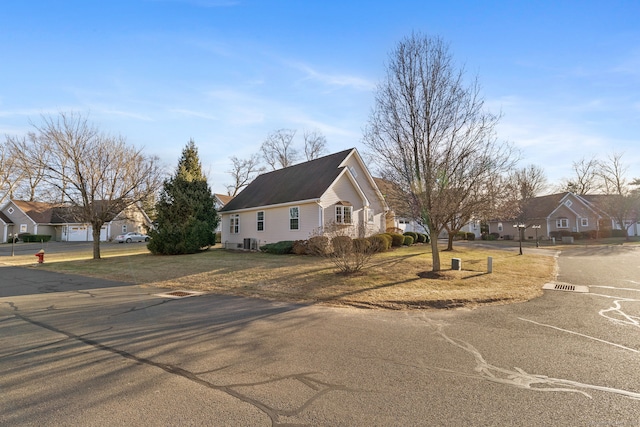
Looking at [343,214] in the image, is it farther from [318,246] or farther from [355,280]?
[355,280]

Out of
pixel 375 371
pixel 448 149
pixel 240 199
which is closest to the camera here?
pixel 375 371

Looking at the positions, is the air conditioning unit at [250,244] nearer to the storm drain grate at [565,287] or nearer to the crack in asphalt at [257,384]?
the storm drain grate at [565,287]

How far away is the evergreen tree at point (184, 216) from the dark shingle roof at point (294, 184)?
2.86m

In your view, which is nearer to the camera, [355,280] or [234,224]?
[355,280]

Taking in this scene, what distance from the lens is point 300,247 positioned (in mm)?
19891

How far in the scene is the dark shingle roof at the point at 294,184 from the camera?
22.2m

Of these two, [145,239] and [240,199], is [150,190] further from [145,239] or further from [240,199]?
[145,239]

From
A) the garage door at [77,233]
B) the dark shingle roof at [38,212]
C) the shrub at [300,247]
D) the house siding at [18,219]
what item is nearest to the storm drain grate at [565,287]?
the shrub at [300,247]

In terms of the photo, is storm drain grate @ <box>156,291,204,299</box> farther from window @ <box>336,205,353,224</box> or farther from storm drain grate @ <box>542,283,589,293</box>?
window @ <box>336,205,353,224</box>

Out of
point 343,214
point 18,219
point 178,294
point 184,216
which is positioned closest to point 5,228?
point 18,219

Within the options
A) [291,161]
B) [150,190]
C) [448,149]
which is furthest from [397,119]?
[291,161]

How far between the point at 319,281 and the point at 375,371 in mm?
7316

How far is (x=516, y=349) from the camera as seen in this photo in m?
5.27

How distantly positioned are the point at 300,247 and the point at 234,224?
9.28 m
